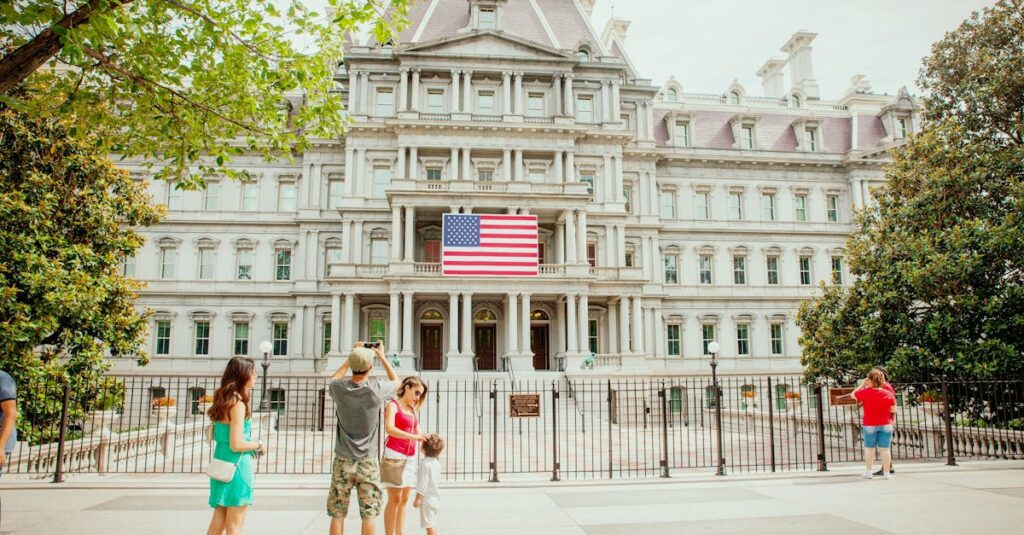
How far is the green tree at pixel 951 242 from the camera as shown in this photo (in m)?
16.0

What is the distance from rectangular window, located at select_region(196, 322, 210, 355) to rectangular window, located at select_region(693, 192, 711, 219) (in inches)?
1115

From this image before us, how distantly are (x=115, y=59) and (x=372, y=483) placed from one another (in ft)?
27.4

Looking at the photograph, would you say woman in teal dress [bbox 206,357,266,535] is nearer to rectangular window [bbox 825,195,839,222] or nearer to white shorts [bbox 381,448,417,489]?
white shorts [bbox 381,448,417,489]

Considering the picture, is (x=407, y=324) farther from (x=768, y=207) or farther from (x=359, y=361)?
(x=768, y=207)

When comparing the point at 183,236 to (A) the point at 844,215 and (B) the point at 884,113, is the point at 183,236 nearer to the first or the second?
(A) the point at 844,215

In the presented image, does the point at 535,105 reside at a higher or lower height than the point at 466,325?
higher

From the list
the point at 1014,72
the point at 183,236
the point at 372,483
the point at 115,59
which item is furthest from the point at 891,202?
the point at 183,236

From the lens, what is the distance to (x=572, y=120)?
3472 centimetres

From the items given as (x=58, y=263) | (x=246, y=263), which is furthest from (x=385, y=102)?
(x=58, y=263)

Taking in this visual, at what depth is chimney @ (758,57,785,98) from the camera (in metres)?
47.1

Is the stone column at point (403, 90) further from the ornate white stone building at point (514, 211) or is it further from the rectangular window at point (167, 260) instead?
the rectangular window at point (167, 260)

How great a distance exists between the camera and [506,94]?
3472 cm

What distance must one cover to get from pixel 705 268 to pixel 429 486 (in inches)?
1340

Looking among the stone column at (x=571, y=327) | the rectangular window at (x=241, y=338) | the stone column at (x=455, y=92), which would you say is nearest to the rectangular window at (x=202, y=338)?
the rectangular window at (x=241, y=338)
